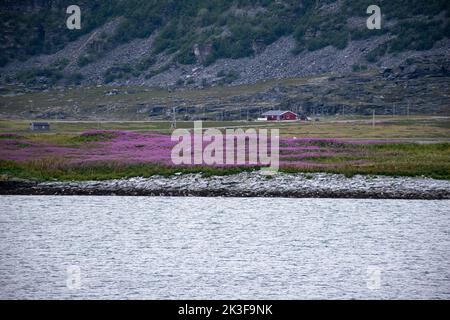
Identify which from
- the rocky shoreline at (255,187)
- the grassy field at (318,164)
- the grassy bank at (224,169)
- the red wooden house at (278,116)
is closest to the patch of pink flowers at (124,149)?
the grassy field at (318,164)

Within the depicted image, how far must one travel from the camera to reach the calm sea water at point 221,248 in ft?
105

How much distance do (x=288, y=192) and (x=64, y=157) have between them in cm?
2228

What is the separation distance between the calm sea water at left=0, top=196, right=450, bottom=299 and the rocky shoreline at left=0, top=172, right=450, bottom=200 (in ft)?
2.45

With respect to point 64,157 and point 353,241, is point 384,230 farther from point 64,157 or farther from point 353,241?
point 64,157

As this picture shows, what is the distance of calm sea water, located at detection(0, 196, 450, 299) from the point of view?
1260 inches

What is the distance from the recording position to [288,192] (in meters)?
56.2

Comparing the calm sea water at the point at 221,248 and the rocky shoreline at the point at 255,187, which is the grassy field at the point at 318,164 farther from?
the calm sea water at the point at 221,248

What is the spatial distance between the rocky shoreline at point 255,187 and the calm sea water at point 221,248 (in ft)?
2.45

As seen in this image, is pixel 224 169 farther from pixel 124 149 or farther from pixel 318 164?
pixel 124 149

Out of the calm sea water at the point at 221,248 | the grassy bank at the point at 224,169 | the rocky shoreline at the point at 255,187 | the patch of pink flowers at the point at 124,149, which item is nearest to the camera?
the calm sea water at the point at 221,248

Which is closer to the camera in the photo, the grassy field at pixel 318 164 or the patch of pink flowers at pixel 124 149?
the grassy field at pixel 318 164

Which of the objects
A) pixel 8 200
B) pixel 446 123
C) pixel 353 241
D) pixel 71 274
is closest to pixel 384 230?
pixel 353 241

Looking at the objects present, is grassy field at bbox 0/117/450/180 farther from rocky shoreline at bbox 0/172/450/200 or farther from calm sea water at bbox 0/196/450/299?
calm sea water at bbox 0/196/450/299

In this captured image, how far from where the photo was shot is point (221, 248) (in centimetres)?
4106
